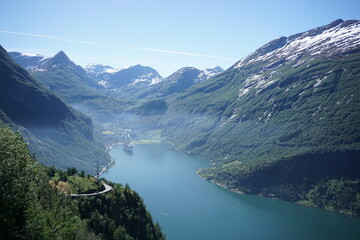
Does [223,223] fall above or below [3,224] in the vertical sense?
below

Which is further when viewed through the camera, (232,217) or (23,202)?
(232,217)

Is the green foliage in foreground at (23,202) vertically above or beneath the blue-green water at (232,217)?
above

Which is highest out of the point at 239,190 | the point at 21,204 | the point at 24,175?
the point at 24,175

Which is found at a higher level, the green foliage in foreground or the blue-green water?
the green foliage in foreground

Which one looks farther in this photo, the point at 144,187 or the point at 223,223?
the point at 144,187

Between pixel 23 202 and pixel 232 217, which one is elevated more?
pixel 23 202

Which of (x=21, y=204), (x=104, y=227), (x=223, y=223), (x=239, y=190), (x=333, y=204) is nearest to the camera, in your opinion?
(x=21, y=204)

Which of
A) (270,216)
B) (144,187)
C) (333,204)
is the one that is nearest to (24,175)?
(270,216)

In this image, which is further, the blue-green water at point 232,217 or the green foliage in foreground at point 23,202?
the blue-green water at point 232,217

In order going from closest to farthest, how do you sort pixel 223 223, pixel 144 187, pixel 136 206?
1. pixel 136 206
2. pixel 223 223
3. pixel 144 187

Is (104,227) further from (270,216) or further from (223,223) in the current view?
(270,216)

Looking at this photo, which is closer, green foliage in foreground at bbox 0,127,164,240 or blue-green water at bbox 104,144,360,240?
green foliage in foreground at bbox 0,127,164,240
